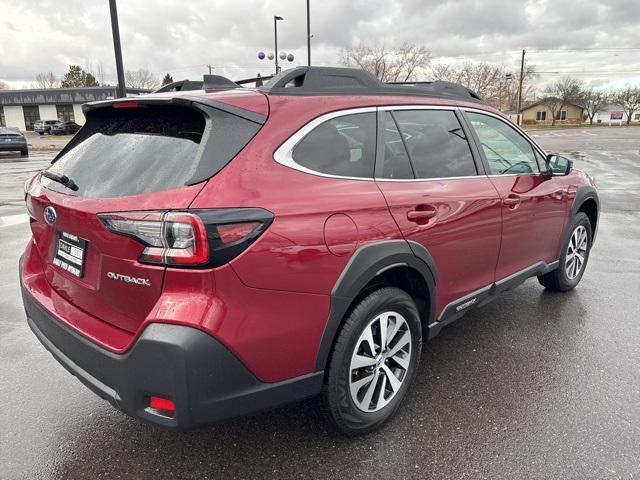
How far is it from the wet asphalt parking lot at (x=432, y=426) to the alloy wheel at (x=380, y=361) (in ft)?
0.68

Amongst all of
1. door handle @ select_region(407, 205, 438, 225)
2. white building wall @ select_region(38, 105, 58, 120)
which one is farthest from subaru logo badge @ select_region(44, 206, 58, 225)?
white building wall @ select_region(38, 105, 58, 120)

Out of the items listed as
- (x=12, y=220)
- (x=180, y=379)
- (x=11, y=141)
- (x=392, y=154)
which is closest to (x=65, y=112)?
(x=11, y=141)

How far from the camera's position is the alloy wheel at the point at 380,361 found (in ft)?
8.15

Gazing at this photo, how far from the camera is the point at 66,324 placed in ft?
7.55

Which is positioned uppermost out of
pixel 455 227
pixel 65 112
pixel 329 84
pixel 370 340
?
pixel 65 112

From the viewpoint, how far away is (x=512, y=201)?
3398mm

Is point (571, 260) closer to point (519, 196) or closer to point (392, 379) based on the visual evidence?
point (519, 196)

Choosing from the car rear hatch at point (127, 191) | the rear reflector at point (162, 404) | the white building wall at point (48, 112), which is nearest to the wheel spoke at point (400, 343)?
the rear reflector at point (162, 404)

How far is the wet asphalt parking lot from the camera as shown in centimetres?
237

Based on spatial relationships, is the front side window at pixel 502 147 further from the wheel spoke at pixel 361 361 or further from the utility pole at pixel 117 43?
the utility pole at pixel 117 43

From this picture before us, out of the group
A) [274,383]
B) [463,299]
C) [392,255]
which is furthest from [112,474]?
[463,299]

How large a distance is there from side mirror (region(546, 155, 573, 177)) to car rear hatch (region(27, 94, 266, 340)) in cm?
279

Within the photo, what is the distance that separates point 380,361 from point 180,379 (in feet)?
3.70

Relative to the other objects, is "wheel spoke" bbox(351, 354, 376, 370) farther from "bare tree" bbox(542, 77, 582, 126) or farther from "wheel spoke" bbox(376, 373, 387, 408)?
"bare tree" bbox(542, 77, 582, 126)
